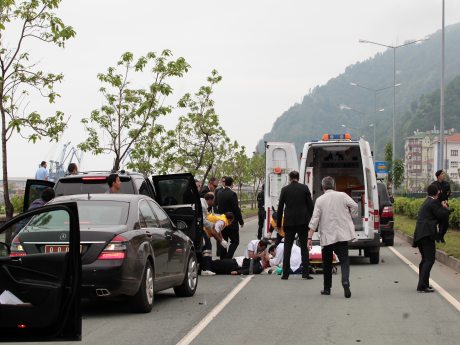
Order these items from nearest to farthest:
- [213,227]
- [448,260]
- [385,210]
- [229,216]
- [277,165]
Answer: [213,227] < [229,216] < [448,260] < [277,165] < [385,210]

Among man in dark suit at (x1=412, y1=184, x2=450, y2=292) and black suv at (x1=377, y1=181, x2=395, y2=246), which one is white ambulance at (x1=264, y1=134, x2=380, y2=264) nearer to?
black suv at (x1=377, y1=181, x2=395, y2=246)

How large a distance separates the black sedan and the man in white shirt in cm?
447

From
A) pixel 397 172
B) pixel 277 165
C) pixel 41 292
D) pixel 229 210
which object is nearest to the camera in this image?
pixel 41 292

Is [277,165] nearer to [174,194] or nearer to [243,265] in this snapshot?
[243,265]

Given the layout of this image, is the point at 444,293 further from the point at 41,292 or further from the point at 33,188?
the point at 41,292

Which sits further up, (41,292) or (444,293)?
(41,292)

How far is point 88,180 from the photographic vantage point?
14.1 meters

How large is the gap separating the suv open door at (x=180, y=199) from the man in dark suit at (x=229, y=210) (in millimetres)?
3514

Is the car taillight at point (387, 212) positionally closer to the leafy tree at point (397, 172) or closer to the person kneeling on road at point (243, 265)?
the person kneeling on road at point (243, 265)

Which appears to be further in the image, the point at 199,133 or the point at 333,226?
the point at 199,133

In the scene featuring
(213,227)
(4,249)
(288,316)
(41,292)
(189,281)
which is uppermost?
(4,249)

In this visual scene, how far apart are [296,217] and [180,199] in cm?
208

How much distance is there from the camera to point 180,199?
51.3 ft

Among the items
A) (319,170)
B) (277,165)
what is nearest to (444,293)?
(319,170)
